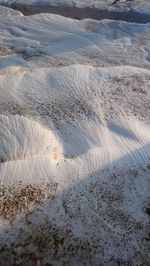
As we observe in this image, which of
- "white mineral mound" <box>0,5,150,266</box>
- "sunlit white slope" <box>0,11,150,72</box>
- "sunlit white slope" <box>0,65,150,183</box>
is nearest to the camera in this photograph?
"white mineral mound" <box>0,5,150,266</box>

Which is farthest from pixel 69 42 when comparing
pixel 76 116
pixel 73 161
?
pixel 73 161

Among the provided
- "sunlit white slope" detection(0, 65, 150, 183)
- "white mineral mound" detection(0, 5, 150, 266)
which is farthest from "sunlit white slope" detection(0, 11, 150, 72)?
"sunlit white slope" detection(0, 65, 150, 183)

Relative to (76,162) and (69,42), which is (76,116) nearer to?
(76,162)

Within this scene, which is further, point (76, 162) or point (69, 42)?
point (69, 42)

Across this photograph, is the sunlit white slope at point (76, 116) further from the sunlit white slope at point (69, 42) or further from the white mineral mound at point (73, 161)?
the sunlit white slope at point (69, 42)

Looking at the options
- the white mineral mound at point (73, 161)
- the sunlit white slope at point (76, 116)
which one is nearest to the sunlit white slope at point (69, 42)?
the white mineral mound at point (73, 161)

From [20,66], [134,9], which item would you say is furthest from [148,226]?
[134,9]

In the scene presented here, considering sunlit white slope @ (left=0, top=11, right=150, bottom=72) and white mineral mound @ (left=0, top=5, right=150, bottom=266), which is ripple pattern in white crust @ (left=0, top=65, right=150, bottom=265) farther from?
sunlit white slope @ (left=0, top=11, right=150, bottom=72)

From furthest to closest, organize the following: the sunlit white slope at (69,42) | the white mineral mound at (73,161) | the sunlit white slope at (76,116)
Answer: the sunlit white slope at (69,42), the sunlit white slope at (76,116), the white mineral mound at (73,161)

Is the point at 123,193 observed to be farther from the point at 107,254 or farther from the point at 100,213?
the point at 107,254
